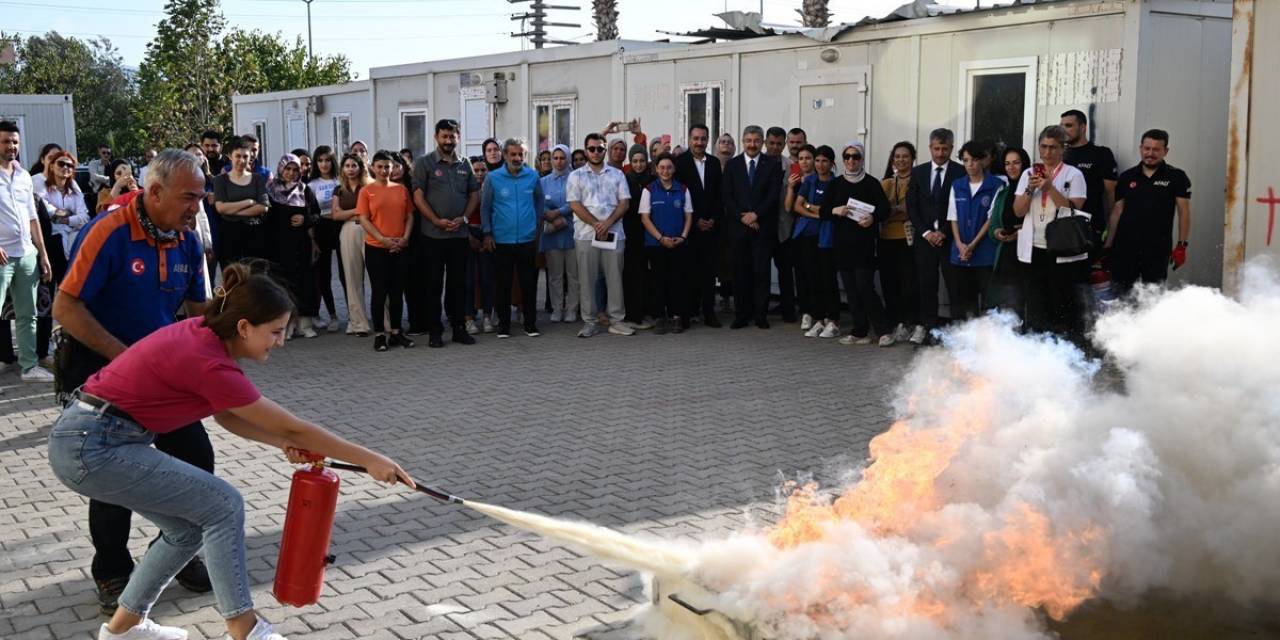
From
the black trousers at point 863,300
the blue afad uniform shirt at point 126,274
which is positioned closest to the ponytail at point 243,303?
the blue afad uniform shirt at point 126,274

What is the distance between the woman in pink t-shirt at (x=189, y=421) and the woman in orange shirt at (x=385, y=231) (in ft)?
26.1

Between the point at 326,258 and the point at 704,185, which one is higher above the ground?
the point at 704,185

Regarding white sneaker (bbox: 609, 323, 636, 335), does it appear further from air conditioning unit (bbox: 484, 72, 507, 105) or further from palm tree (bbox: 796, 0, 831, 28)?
palm tree (bbox: 796, 0, 831, 28)

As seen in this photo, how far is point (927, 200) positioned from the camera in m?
12.0

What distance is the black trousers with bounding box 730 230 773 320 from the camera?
1358cm

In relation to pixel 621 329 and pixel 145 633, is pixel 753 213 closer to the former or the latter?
pixel 621 329

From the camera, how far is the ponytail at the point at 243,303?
4.43 metres

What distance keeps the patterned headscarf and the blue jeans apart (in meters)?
8.70

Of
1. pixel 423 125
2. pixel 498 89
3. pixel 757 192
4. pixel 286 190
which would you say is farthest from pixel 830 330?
pixel 423 125

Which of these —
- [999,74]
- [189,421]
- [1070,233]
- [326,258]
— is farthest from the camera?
[326,258]

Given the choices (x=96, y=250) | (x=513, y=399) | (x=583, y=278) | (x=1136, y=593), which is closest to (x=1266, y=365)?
(x=1136, y=593)

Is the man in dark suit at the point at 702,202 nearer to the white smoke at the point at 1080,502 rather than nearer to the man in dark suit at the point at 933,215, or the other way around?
the man in dark suit at the point at 933,215

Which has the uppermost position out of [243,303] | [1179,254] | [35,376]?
[243,303]

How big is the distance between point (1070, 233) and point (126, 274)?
7614mm
